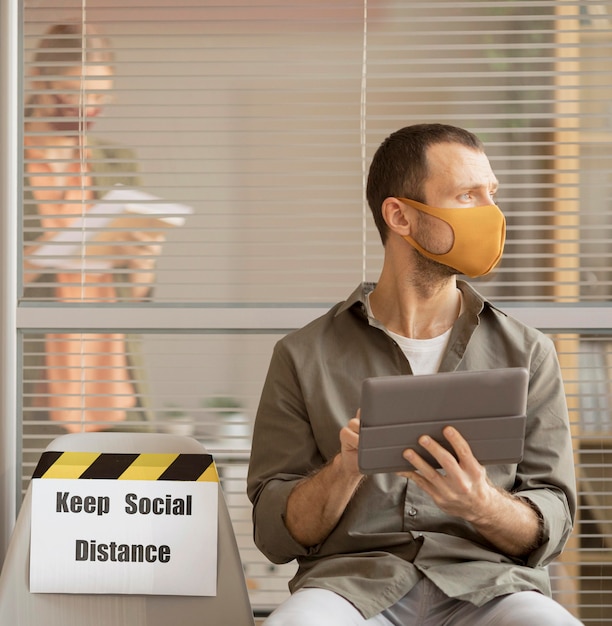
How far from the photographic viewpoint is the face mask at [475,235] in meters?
1.74

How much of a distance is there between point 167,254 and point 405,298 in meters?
0.68

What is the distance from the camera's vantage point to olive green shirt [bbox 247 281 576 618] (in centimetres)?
165

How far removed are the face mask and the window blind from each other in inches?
19.7

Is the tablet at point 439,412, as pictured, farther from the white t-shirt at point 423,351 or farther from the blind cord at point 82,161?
the blind cord at point 82,161

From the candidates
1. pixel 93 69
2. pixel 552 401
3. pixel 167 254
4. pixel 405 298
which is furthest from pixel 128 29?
pixel 552 401

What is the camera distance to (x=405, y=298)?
1855 mm

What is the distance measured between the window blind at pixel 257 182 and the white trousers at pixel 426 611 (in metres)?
A: 0.66

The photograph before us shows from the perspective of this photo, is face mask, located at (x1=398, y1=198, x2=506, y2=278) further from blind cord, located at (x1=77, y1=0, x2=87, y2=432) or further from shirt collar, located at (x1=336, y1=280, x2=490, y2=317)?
blind cord, located at (x1=77, y1=0, x2=87, y2=432)

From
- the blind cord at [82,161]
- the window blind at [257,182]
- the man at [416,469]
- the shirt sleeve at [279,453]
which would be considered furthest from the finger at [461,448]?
the blind cord at [82,161]

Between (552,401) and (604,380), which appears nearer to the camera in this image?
(552,401)

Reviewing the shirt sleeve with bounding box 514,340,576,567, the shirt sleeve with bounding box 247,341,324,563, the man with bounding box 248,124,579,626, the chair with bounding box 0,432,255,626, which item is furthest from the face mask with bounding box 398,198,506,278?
the chair with bounding box 0,432,255,626

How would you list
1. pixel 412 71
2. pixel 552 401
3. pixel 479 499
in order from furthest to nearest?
pixel 412 71, pixel 552 401, pixel 479 499

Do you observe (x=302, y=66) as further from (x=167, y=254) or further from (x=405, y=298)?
(x=405, y=298)

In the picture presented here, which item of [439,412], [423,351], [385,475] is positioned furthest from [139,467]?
[439,412]
